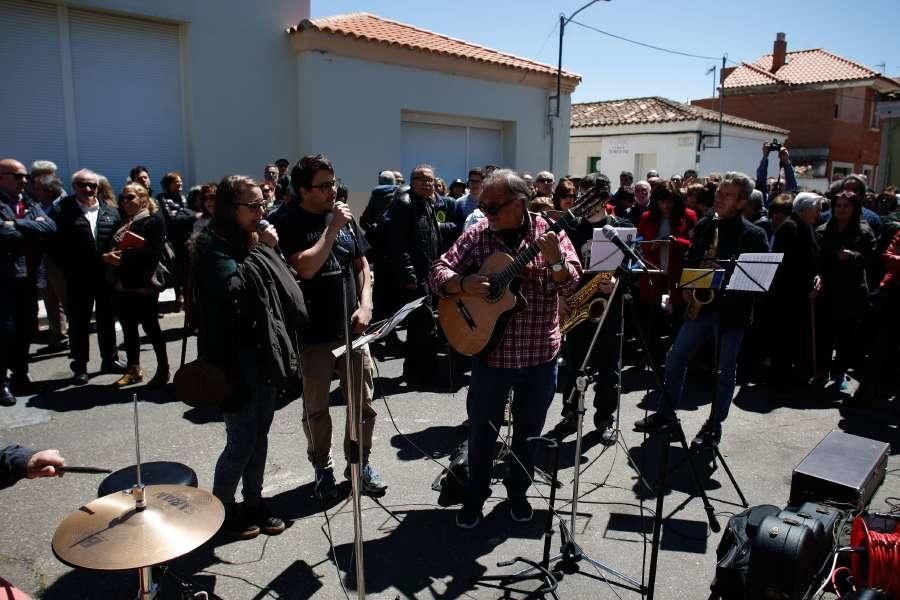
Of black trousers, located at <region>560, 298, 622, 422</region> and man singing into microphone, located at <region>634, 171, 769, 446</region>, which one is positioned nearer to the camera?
man singing into microphone, located at <region>634, 171, 769, 446</region>

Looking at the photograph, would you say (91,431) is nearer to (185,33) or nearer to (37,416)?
(37,416)

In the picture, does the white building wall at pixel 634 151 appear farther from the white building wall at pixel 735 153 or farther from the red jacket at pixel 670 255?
the red jacket at pixel 670 255

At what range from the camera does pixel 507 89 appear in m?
14.0

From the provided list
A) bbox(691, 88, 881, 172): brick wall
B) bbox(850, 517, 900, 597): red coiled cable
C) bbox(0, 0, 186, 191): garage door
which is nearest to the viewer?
bbox(850, 517, 900, 597): red coiled cable

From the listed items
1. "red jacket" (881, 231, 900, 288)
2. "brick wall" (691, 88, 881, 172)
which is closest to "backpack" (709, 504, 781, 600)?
"red jacket" (881, 231, 900, 288)

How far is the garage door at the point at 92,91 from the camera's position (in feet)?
29.3

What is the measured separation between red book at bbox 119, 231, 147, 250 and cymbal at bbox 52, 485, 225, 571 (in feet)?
13.5

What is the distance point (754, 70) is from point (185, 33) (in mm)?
32345

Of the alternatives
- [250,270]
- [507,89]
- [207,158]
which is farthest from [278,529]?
[507,89]

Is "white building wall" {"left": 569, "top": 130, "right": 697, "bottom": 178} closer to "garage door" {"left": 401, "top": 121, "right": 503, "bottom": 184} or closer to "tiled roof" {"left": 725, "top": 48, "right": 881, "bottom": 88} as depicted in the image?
"garage door" {"left": 401, "top": 121, "right": 503, "bottom": 184}

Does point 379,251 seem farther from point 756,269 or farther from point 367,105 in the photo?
point 367,105

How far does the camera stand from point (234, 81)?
1063cm

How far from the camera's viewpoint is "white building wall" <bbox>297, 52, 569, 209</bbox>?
1122 cm

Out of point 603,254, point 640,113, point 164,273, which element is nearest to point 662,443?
point 603,254
